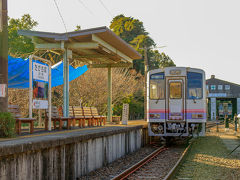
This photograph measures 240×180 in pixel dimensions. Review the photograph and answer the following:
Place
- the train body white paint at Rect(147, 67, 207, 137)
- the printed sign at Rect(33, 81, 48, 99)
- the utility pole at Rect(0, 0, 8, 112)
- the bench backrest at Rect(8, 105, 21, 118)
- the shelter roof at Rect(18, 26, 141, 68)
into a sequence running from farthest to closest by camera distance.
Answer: the train body white paint at Rect(147, 67, 207, 137) → the shelter roof at Rect(18, 26, 141, 68) → the printed sign at Rect(33, 81, 48, 99) → the bench backrest at Rect(8, 105, 21, 118) → the utility pole at Rect(0, 0, 8, 112)

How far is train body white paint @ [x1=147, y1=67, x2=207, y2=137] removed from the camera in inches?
589

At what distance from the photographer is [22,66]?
43.7ft

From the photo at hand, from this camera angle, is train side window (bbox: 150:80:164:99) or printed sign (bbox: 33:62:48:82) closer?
printed sign (bbox: 33:62:48:82)

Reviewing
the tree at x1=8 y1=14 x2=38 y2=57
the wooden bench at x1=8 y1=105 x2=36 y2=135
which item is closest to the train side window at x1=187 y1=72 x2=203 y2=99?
the wooden bench at x1=8 y1=105 x2=36 y2=135

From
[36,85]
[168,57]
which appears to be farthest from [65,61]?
[168,57]

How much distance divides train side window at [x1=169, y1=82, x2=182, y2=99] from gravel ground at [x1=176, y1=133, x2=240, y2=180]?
2.45 m

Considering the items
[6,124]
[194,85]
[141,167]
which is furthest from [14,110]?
[194,85]

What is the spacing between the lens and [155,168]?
10445 mm

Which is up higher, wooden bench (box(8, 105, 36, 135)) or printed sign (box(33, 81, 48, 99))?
printed sign (box(33, 81, 48, 99))

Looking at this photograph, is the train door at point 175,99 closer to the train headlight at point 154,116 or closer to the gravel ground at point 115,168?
the train headlight at point 154,116

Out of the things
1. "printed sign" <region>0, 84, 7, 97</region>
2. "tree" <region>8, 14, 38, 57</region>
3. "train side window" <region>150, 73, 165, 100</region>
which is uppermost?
"tree" <region>8, 14, 38, 57</region>

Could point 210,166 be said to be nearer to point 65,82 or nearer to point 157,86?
point 157,86

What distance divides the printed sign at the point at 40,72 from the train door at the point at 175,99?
6.26m

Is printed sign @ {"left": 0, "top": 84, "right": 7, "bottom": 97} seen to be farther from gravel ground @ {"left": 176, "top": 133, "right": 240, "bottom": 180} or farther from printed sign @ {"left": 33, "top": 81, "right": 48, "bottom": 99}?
gravel ground @ {"left": 176, "top": 133, "right": 240, "bottom": 180}
